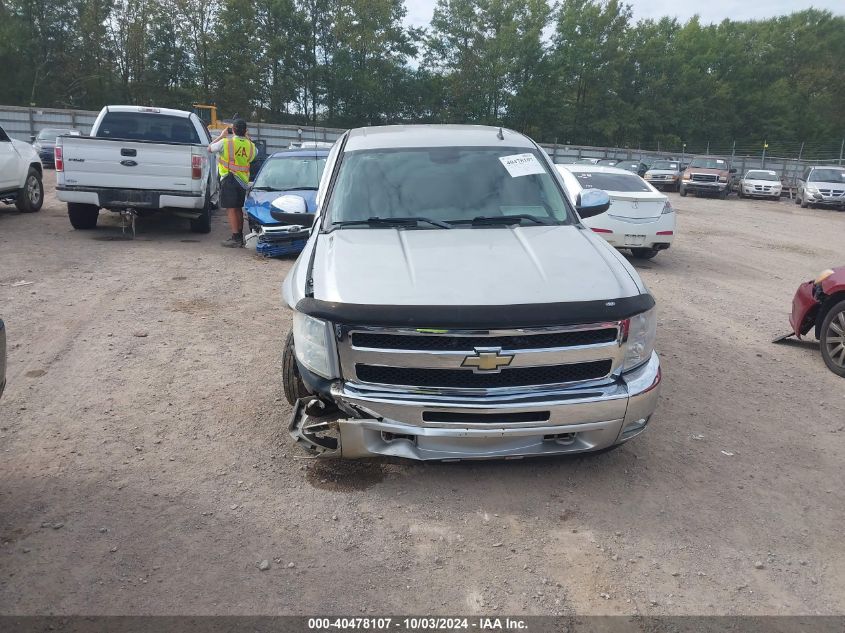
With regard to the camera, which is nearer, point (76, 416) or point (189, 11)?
point (76, 416)

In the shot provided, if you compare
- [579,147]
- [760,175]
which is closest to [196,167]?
[760,175]

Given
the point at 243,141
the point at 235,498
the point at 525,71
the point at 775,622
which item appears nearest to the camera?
the point at 775,622

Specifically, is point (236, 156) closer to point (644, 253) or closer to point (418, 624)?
point (644, 253)

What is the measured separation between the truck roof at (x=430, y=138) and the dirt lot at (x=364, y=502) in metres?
1.96

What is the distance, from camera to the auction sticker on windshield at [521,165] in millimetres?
4969

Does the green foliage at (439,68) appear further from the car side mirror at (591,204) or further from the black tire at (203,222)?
the car side mirror at (591,204)

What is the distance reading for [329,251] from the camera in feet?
13.4

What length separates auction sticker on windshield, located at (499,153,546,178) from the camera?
4969 millimetres

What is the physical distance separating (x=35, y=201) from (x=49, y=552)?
12.2 meters

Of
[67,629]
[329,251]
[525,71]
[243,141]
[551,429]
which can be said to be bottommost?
[67,629]

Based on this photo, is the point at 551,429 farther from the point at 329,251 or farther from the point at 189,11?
the point at 189,11

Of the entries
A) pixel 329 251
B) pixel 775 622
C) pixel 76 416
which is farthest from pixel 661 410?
pixel 76 416

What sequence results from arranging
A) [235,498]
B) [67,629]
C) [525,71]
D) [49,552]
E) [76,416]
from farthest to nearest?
[525,71] < [76,416] < [235,498] < [49,552] < [67,629]

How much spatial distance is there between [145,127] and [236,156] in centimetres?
283
